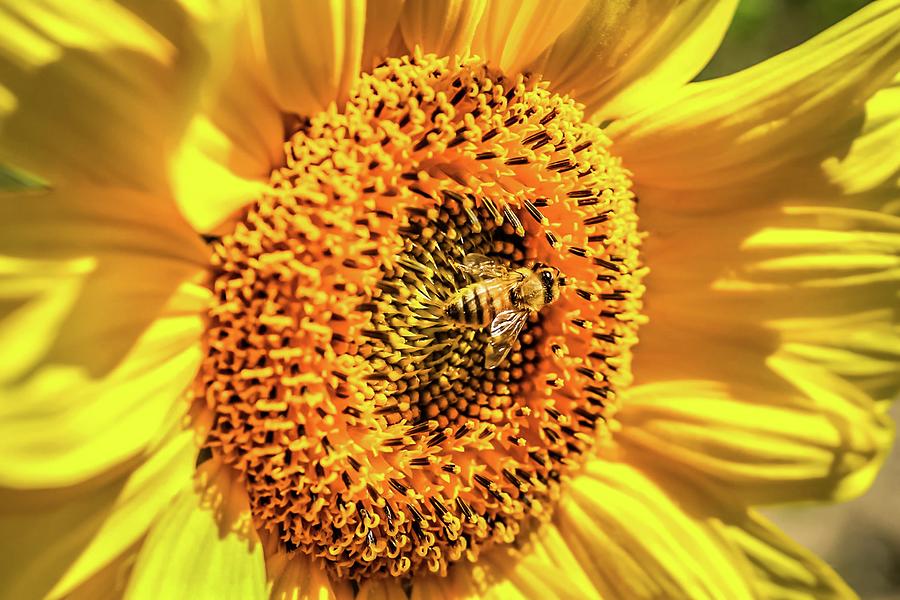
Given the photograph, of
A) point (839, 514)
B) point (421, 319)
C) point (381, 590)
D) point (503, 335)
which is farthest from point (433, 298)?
point (839, 514)

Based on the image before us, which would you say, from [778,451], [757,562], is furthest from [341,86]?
[757,562]

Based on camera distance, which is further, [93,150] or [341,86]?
[341,86]

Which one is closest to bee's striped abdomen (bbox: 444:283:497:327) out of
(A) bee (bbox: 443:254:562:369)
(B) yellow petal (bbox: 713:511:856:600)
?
(A) bee (bbox: 443:254:562:369)

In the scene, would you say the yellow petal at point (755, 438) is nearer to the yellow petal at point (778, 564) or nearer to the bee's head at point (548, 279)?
the yellow petal at point (778, 564)

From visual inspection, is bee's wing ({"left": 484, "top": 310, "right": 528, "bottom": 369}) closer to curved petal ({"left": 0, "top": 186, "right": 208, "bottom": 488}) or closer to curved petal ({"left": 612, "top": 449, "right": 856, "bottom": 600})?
curved petal ({"left": 612, "top": 449, "right": 856, "bottom": 600})

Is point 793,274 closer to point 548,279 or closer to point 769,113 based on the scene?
point 769,113

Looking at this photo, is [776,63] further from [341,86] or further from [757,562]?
[757,562]
